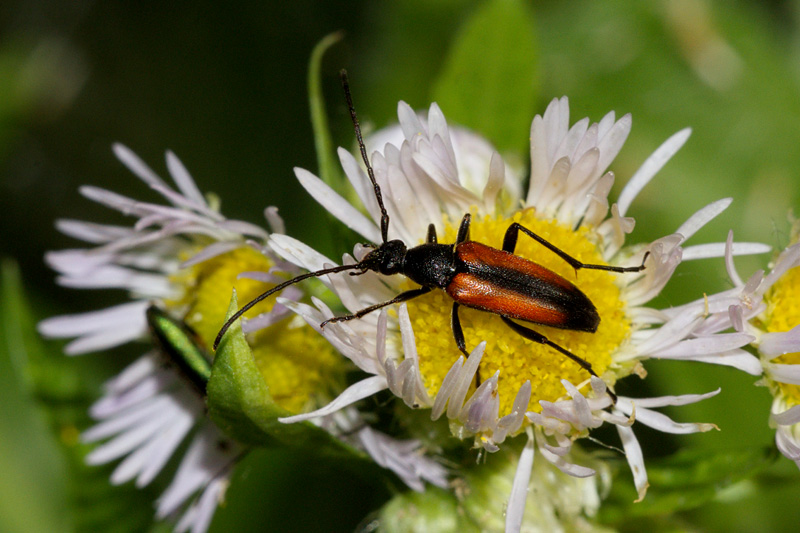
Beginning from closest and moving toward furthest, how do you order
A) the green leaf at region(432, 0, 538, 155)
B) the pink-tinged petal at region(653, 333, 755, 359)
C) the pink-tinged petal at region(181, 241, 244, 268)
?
the pink-tinged petal at region(653, 333, 755, 359) → the pink-tinged petal at region(181, 241, 244, 268) → the green leaf at region(432, 0, 538, 155)

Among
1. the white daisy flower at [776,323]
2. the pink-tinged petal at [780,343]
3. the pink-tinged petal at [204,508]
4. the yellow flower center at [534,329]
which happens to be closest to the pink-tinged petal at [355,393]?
the yellow flower center at [534,329]

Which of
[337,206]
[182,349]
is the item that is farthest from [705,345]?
[182,349]

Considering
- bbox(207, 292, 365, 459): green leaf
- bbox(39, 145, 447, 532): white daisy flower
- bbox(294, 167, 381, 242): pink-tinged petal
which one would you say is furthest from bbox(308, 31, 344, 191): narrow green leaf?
bbox(207, 292, 365, 459): green leaf

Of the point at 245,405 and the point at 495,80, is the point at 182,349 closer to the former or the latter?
the point at 245,405

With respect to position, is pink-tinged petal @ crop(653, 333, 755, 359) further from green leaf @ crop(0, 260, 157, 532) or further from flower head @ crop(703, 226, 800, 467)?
green leaf @ crop(0, 260, 157, 532)

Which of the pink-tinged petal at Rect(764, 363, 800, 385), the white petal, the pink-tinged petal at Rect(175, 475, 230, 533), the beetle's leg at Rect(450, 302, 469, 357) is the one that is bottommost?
the pink-tinged petal at Rect(764, 363, 800, 385)

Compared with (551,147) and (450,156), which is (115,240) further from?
(551,147)
